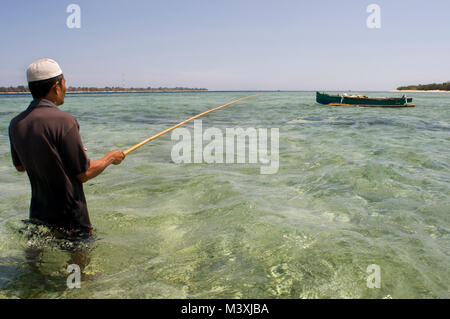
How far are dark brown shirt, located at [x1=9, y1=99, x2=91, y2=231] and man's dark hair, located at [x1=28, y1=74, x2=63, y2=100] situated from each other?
6 centimetres

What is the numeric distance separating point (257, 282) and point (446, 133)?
47.7 feet

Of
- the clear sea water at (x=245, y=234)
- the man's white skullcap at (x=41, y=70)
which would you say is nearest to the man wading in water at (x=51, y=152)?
the man's white skullcap at (x=41, y=70)

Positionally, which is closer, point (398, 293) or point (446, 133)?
point (398, 293)

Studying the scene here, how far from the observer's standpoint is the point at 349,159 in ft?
27.8

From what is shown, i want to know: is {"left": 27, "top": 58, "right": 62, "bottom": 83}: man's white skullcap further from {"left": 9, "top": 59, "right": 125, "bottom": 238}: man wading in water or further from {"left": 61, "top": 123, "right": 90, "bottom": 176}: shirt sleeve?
{"left": 61, "top": 123, "right": 90, "bottom": 176}: shirt sleeve

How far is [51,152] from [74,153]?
17cm

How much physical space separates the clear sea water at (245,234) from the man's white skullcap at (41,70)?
1362 millimetres

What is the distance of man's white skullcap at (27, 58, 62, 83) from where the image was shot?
2494 millimetres

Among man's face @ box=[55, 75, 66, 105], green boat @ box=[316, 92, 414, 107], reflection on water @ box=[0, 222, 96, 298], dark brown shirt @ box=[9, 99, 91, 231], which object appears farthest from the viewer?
green boat @ box=[316, 92, 414, 107]

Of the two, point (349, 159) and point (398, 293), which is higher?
point (349, 159)

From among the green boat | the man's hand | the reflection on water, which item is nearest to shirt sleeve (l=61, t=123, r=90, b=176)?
the man's hand

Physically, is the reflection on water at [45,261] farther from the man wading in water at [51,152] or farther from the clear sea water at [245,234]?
the man wading in water at [51,152]

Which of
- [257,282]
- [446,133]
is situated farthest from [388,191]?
[446,133]
